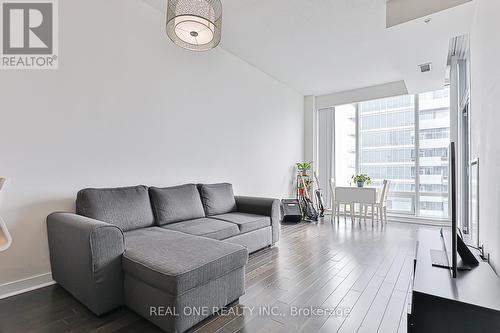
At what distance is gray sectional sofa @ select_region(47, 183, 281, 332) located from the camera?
1.67 meters

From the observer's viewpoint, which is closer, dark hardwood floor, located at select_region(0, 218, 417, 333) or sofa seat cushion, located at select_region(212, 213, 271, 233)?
dark hardwood floor, located at select_region(0, 218, 417, 333)

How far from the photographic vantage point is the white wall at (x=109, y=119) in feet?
7.41

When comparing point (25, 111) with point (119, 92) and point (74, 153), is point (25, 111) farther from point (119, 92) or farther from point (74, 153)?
point (119, 92)

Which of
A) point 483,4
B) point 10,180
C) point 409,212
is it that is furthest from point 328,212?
point 10,180

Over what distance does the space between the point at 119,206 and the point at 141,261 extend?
95cm

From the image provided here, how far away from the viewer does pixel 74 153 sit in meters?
2.56

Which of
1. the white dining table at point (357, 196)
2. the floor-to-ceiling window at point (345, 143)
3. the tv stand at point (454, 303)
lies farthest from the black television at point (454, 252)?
the floor-to-ceiling window at point (345, 143)

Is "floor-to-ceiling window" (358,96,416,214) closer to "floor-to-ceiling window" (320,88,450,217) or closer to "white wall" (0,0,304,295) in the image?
"floor-to-ceiling window" (320,88,450,217)

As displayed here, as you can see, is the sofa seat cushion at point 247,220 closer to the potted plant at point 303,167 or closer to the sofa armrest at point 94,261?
the sofa armrest at point 94,261

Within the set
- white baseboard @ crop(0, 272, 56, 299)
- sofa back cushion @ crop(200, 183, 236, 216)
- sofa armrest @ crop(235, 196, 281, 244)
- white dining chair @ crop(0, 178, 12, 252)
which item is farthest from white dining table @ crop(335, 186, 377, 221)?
white dining chair @ crop(0, 178, 12, 252)

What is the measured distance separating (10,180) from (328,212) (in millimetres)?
6033

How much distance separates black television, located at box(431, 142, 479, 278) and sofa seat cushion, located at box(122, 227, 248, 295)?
54.4 inches

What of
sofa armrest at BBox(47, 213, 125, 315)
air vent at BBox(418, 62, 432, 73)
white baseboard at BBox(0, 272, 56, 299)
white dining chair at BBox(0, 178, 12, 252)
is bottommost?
white baseboard at BBox(0, 272, 56, 299)

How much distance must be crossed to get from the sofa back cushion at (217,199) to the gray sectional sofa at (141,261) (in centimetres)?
70
